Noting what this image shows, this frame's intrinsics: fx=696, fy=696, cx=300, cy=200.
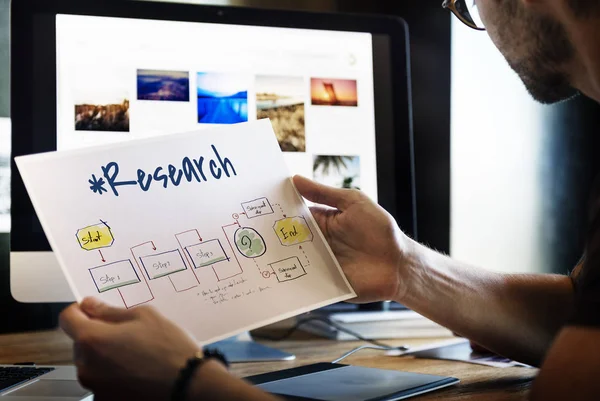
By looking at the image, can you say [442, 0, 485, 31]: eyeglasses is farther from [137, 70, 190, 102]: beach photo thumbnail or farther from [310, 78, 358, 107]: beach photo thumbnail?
[137, 70, 190, 102]: beach photo thumbnail

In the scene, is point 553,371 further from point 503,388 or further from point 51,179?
point 51,179

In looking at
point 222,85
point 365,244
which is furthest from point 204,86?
point 365,244

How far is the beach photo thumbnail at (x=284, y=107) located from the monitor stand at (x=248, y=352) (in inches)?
12.2

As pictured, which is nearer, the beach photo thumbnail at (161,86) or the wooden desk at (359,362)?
the wooden desk at (359,362)

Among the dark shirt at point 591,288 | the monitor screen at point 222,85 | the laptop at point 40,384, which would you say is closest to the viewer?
the dark shirt at point 591,288

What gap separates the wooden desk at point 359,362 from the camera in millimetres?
783

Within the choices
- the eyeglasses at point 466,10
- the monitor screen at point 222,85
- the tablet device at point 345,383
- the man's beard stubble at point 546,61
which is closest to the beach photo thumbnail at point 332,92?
the monitor screen at point 222,85

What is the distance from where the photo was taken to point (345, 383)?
30.2 inches

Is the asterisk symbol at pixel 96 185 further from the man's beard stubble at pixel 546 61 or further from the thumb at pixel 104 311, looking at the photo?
the man's beard stubble at pixel 546 61

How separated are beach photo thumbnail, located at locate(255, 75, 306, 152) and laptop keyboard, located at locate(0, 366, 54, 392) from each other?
49 centimetres

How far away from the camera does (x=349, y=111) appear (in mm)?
1139

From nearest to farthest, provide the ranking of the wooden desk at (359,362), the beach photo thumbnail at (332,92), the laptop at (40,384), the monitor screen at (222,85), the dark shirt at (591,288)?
the dark shirt at (591,288), the laptop at (40,384), the wooden desk at (359,362), the monitor screen at (222,85), the beach photo thumbnail at (332,92)

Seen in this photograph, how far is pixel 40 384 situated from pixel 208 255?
22 centimetres

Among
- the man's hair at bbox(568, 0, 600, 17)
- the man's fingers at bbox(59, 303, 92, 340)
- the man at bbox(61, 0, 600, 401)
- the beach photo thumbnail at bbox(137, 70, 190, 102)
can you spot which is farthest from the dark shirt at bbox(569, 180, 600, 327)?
the beach photo thumbnail at bbox(137, 70, 190, 102)
